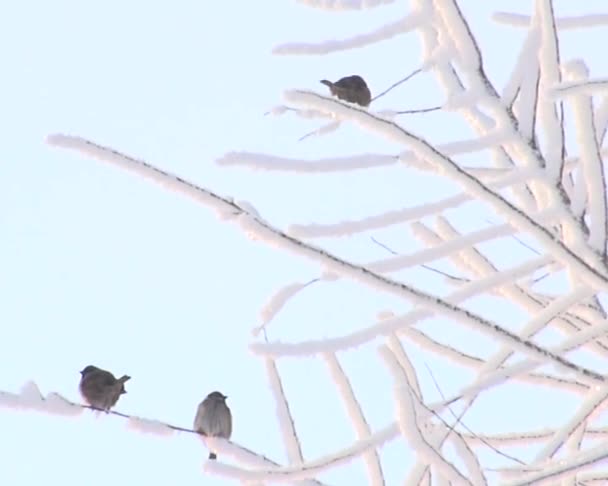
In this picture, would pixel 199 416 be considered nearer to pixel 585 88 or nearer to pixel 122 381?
pixel 122 381

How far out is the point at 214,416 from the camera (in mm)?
4746

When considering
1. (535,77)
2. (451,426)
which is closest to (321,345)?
(451,426)

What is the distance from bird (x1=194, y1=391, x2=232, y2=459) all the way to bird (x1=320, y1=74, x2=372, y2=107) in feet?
6.19

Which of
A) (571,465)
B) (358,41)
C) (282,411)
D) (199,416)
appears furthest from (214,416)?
(571,465)

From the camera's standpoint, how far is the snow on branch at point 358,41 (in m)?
2.52

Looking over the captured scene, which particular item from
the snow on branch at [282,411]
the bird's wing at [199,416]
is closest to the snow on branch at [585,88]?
the snow on branch at [282,411]

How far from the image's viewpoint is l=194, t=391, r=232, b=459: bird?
462 centimetres

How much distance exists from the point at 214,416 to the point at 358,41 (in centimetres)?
250

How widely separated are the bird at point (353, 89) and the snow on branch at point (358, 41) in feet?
11.5

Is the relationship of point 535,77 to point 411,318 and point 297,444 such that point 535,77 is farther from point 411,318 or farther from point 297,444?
point 297,444

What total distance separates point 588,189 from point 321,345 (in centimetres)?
74

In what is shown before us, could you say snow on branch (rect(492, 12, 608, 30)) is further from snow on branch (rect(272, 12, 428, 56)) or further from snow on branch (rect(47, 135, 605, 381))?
snow on branch (rect(47, 135, 605, 381))

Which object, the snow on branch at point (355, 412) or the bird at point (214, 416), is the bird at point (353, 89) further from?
the snow on branch at point (355, 412)

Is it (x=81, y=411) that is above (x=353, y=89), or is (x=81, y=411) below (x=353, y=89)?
below
